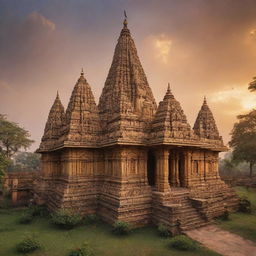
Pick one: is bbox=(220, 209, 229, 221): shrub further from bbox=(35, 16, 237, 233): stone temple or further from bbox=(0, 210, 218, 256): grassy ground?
bbox=(0, 210, 218, 256): grassy ground

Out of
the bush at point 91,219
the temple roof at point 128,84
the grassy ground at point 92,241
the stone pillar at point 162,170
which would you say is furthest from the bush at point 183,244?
the temple roof at point 128,84

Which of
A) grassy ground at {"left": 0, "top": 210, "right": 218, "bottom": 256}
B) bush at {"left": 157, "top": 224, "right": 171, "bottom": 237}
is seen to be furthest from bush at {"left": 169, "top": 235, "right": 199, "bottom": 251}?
bush at {"left": 157, "top": 224, "right": 171, "bottom": 237}

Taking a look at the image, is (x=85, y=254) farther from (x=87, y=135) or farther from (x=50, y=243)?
(x=87, y=135)

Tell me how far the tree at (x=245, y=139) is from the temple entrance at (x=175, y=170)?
2125 centimetres

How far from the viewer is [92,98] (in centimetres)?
1716

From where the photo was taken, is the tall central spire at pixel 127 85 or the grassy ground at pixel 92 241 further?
the tall central spire at pixel 127 85

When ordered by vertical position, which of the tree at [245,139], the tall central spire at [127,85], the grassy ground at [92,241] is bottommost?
the grassy ground at [92,241]

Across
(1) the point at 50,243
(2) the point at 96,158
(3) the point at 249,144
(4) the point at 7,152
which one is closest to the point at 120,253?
(1) the point at 50,243

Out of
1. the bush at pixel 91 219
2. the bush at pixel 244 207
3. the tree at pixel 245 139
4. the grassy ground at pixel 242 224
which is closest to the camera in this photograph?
the grassy ground at pixel 242 224

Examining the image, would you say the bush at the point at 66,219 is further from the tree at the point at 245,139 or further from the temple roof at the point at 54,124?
the tree at the point at 245,139

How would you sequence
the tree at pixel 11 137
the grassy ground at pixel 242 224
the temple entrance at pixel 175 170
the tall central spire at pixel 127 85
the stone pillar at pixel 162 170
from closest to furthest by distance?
the grassy ground at pixel 242 224 → the stone pillar at pixel 162 170 → the temple entrance at pixel 175 170 → the tall central spire at pixel 127 85 → the tree at pixel 11 137

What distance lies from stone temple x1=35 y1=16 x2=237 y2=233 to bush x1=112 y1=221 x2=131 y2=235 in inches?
26.9

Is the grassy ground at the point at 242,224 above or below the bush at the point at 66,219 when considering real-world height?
below

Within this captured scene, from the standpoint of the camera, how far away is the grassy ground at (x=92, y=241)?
9.62 metres
